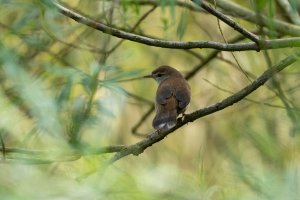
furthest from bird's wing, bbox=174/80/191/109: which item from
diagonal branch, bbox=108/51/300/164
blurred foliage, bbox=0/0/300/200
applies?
diagonal branch, bbox=108/51/300/164

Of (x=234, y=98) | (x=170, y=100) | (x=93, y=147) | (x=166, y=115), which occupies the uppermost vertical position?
(x=170, y=100)

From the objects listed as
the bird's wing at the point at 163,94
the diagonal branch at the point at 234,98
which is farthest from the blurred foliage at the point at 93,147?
the bird's wing at the point at 163,94

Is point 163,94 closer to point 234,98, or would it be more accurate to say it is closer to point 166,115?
point 166,115

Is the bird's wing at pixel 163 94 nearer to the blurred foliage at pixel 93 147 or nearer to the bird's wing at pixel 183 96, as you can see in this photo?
the bird's wing at pixel 183 96

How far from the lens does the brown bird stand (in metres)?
4.33

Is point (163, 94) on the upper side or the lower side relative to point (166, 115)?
upper

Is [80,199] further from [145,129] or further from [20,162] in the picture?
[145,129]

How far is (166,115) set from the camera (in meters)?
4.50

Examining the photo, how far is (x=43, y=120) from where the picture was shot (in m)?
2.59

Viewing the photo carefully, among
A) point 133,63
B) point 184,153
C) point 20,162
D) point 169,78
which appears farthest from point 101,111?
point 184,153

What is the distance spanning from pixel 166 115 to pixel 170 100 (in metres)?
0.39

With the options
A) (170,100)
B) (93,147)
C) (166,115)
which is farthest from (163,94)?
(93,147)

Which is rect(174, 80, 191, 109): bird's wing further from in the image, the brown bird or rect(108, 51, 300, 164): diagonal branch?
rect(108, 51, 300, 164): diagonal branch

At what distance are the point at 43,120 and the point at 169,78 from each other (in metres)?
2.99
